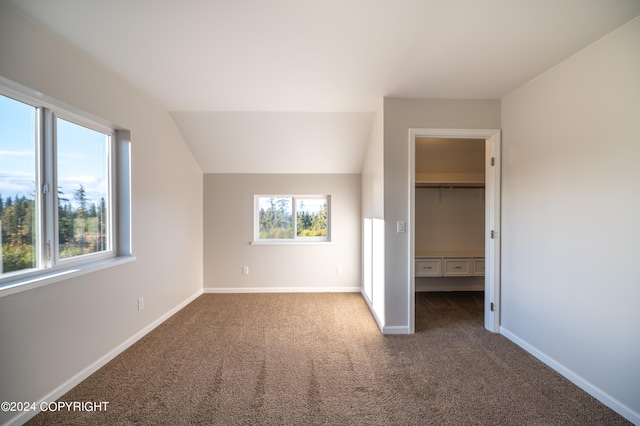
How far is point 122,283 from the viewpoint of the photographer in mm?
2508

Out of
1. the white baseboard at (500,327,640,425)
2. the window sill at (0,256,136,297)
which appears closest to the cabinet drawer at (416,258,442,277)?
the white baseboard at (500,327,640,425)

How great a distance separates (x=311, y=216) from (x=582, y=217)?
3.18m

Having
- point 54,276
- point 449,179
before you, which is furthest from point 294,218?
point 54,276

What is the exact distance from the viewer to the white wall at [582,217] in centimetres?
175

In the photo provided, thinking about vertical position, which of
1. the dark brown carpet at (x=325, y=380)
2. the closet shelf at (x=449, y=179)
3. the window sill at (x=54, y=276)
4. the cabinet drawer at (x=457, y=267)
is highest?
the closet shelf at (x=449, y=179)

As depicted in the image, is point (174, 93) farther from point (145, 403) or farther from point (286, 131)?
point (145, 403)

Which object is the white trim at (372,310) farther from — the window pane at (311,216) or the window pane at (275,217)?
the window pane at (275,217)

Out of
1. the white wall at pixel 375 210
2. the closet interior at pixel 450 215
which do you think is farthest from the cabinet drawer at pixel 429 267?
the white wall at pixel 375 210

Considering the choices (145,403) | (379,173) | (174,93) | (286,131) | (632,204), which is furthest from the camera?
(286,131)

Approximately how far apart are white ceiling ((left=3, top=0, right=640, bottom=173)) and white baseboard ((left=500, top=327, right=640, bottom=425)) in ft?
7.90

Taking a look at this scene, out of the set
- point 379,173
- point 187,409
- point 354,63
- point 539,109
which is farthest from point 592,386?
point 354,63

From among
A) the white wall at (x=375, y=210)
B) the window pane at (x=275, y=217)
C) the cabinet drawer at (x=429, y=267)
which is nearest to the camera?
the white wall at (x=375, y=210)

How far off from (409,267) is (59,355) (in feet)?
9.60

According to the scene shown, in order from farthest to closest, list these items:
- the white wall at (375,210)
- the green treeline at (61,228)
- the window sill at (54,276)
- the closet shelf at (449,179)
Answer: the closet shelf at (449,179) < the white wall at (375,210) < the green treeline at (61,228) < the window sill at (54,276)
